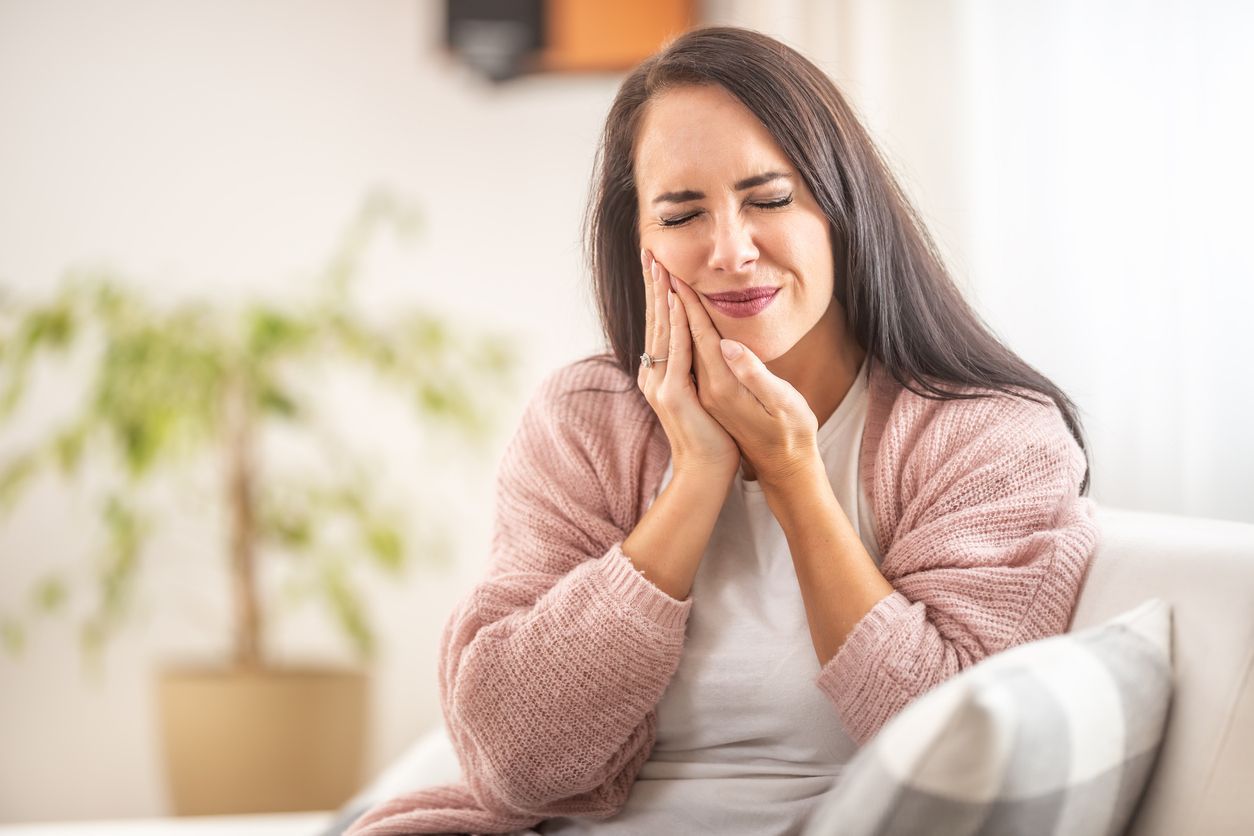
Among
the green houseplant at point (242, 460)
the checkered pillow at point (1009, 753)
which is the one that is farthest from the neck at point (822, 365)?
the green houseplant at point (242, 460)

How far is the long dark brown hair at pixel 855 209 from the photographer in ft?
3.92

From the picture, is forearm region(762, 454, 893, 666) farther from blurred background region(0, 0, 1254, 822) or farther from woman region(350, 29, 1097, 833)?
blurred background region(0, 0, 1254, 822)

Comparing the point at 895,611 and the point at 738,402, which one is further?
the point at 738,402

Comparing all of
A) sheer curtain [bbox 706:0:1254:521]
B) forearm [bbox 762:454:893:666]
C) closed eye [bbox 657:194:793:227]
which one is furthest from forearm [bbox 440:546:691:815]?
sheer curtain [bbox 706:0:1254:521]

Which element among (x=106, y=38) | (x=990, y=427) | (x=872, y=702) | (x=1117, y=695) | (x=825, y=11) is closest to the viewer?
(x=1117, y=695)

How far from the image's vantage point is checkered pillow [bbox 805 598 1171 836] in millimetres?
741

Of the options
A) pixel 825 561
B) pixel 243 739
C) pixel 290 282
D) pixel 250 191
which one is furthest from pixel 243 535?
pixel 825 561

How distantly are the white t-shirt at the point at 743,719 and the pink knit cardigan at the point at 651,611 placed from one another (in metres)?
0.02

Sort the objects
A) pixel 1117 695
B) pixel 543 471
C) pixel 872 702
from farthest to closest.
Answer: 1. pixel 543 471
2. pixel 872 702
3. pixel 1117 695

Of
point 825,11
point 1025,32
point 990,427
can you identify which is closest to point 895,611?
point 990,427

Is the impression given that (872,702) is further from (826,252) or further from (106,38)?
(106,38)

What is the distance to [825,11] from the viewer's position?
232 cm

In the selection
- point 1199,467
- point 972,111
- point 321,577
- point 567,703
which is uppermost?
point 972,111

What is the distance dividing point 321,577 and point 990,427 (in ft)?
6.33
